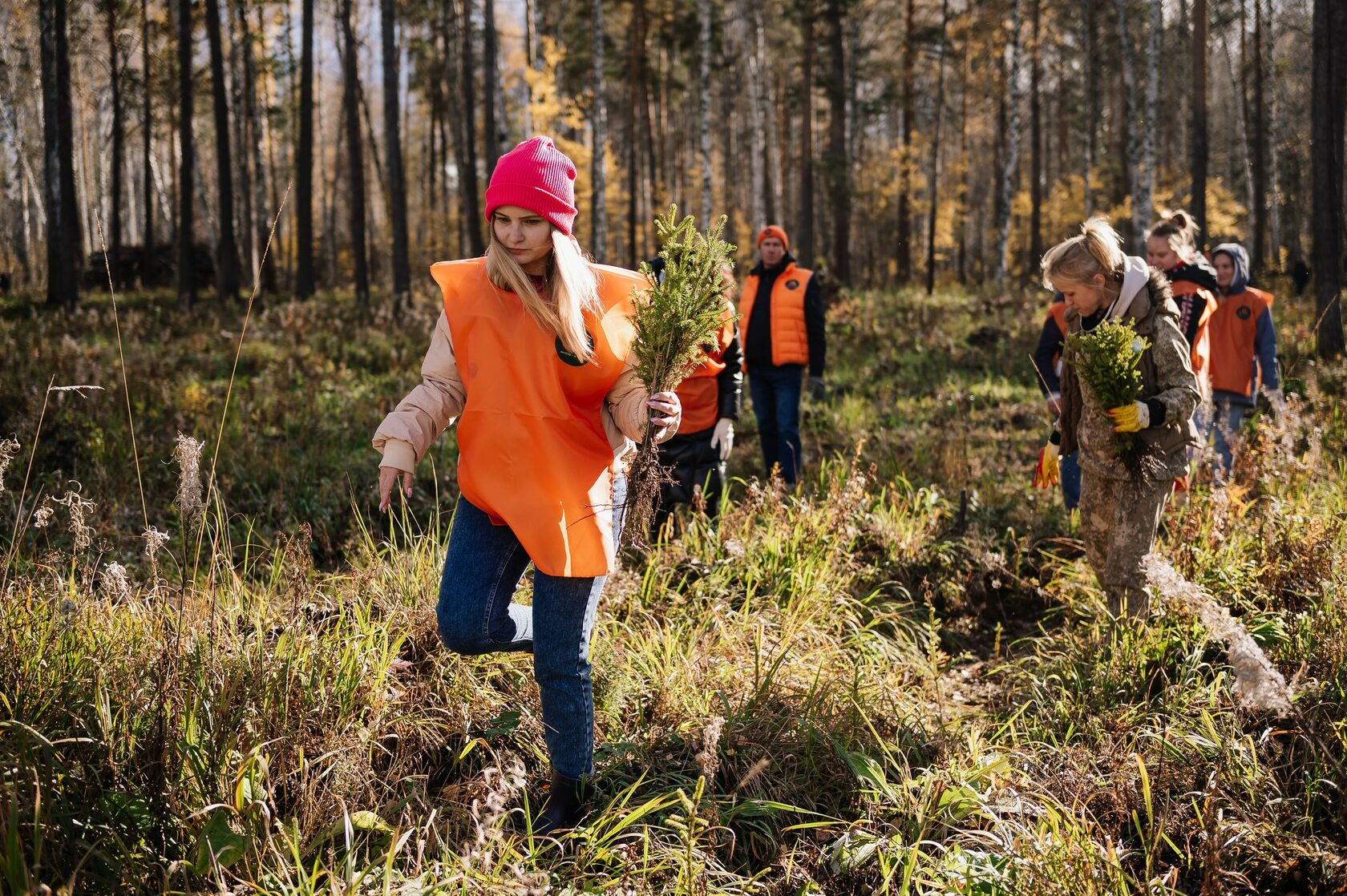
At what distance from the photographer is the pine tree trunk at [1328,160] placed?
11711 millimetres

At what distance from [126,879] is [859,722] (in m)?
2.49

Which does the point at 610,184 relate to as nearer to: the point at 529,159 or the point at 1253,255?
the point at 1253,255

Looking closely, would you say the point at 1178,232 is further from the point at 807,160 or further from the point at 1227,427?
the point at 807,160

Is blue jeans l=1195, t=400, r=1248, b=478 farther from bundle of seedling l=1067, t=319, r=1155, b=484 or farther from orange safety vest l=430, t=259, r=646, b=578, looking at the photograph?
orange safety vest l=430, t=259, r=646, b=578

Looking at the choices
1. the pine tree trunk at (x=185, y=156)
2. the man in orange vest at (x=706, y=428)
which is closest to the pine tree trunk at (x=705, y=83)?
the pine tree trunk at (x=185, y=156)

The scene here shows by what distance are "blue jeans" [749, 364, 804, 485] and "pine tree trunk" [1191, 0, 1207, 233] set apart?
1324 cm

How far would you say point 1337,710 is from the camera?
3408 millimetres

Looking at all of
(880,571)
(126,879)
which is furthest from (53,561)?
(880,571)

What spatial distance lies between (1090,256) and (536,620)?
280 centimetres

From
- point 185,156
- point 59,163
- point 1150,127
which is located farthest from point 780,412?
point 185,156

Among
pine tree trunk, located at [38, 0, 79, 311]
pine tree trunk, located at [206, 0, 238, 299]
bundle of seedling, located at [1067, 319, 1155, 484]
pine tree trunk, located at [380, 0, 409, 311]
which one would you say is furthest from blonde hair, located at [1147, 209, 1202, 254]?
pine tree trunk, located at [206, 0, 238, 299]

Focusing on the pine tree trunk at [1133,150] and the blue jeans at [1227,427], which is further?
the pine tree trunk at [1133,150]

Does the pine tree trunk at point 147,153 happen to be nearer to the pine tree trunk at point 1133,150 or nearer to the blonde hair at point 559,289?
the pine tree trunk at point 1133,150

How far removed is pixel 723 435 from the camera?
17.7 ft
